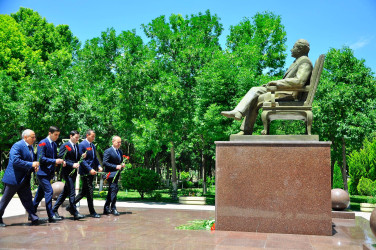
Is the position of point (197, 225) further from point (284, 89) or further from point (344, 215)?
point (344, 215)

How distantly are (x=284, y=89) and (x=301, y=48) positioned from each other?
107 centimetres

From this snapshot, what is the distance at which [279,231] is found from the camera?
6.90 m

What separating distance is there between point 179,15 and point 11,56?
1483 centimetres

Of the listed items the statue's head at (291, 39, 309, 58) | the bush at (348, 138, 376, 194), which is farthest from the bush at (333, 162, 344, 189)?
the statue's head at (291, 39, 309, 58)

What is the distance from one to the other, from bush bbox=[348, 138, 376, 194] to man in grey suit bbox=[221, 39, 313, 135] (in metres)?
22.9

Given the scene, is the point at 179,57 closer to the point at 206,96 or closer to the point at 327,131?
the point at 206,96

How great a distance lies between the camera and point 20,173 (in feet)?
24.3

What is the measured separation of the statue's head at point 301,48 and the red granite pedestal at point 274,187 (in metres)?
2.08

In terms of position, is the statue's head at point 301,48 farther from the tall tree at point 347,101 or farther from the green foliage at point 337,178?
the green foliage at point 337,178

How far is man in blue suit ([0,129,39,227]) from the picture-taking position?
24.0 ft

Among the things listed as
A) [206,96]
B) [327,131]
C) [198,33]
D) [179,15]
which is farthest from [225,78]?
[179,15]

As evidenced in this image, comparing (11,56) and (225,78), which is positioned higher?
(11,56)

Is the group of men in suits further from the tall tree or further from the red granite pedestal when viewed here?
the tall tree

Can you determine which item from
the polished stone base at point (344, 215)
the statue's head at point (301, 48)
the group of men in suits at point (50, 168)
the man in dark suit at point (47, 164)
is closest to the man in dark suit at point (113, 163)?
the group of men in suits at point (50, 168)
